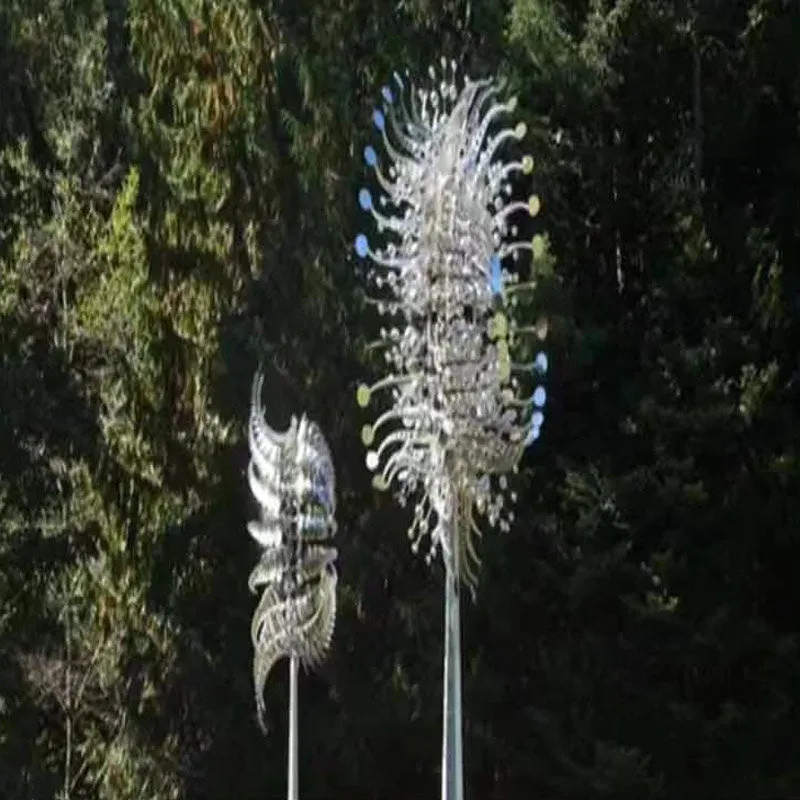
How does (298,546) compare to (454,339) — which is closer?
(454,339)

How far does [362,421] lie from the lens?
26.0 ft

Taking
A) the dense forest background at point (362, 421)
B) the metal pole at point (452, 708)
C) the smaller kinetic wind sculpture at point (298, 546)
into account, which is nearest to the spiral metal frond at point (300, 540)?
the smaller kinetic wind sculpture at point (298, 546)

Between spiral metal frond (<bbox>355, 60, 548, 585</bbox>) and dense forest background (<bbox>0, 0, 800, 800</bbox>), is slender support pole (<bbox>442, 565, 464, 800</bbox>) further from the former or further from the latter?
dense forest background (<bbox>0, 0, 800, 800</bbox>)

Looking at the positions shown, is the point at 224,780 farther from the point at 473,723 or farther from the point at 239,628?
the point at 473,723

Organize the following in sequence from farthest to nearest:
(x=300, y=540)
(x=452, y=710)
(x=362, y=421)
Result: (x=362, y=421), (x=300, y=540), (x=452, y=710)

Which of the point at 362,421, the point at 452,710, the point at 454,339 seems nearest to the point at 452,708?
the point at 452,710

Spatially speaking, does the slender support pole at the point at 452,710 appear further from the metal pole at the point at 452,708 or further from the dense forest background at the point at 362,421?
the dense forest background at the point at 362,421

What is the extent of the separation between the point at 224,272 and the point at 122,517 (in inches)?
46.5

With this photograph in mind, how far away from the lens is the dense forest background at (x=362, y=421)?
25.2 ft

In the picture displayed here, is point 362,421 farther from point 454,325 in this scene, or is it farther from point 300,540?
point 454,325

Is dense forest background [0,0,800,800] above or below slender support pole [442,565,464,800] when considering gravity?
above

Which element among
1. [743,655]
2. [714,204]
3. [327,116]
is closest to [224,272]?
[327,116]

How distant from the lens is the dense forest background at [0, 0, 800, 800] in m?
7.70

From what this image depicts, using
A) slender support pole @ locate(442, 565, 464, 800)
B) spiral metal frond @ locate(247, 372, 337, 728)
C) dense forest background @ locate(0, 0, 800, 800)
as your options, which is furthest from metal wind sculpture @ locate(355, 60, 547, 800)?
dense forest background @ locate(0, 0, 800, 800)
